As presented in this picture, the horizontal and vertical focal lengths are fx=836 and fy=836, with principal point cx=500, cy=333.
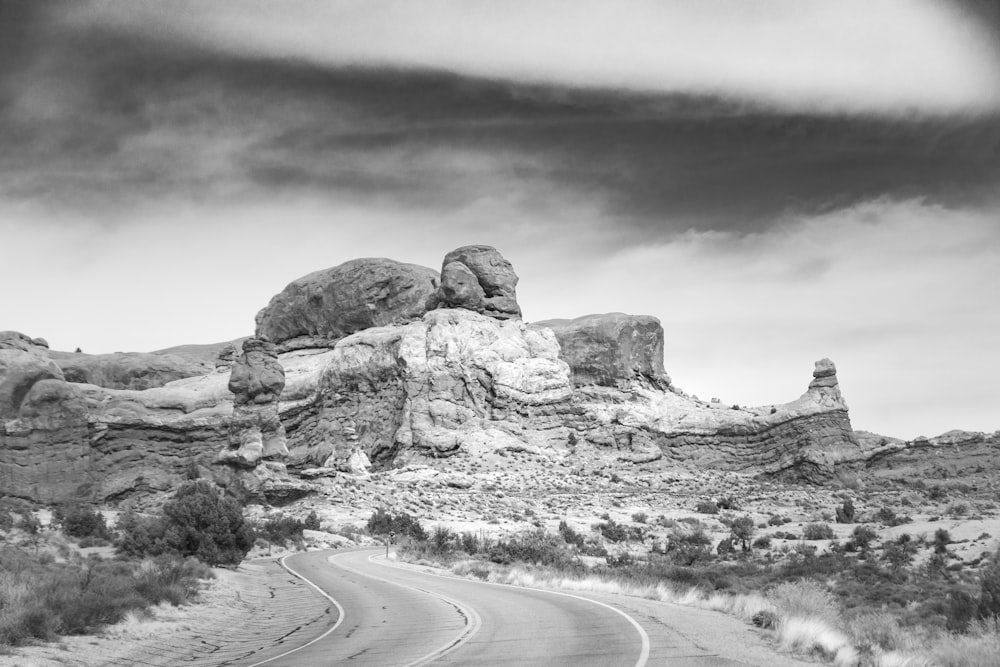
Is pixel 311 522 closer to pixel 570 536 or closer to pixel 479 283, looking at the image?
pixel 570 536

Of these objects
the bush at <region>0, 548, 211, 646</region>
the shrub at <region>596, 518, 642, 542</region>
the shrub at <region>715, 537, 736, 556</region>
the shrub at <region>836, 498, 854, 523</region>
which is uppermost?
the shrub at <region>836, 498, 854, 523</region>

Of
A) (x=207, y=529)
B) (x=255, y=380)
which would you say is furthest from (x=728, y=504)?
(x=207, y=529)

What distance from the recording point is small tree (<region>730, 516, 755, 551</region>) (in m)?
42.5

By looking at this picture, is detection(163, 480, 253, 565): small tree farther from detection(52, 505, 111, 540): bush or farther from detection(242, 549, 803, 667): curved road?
detection(242, 549, 803, 667): curved road

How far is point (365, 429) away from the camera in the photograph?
264ft

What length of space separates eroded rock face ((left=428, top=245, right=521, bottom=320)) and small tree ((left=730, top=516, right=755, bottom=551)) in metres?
41.9

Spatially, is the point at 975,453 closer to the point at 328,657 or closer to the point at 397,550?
the point at 397,550

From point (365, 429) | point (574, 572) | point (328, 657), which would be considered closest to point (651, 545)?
point (574, 572)

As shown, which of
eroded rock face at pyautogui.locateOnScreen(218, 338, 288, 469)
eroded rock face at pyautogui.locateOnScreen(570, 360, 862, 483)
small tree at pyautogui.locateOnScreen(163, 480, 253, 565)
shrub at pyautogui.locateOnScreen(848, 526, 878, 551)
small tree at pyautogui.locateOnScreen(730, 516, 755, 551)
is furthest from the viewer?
eroded rock face at pyautogui.locateOnScreen(570, 360, 862, 483)

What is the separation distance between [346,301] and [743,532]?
226 feet

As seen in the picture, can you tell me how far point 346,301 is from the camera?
339 feet

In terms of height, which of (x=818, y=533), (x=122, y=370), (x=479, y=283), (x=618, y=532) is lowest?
(x=618, y=532)

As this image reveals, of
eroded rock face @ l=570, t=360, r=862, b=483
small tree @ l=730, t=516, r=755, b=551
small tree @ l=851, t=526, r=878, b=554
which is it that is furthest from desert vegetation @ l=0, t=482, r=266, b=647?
eroded rock face @ l=570, t=360, r=862, b=483

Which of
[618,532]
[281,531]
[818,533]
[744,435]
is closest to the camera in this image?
[281,531]
